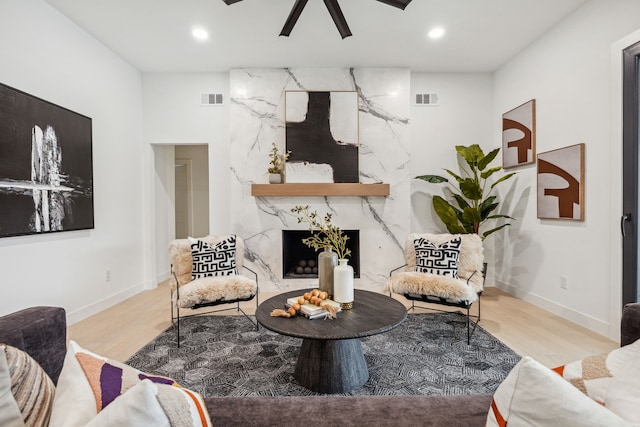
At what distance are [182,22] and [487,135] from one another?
390cm

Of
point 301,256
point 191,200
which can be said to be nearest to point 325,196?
point 301,256

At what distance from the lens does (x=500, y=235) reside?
432 cm

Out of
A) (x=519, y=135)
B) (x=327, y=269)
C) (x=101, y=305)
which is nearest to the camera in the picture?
(x=327, y=269)

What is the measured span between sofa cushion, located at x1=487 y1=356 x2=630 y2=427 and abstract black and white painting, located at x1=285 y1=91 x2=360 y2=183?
3.61 meters

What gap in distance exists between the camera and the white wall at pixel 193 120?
437 centimetres

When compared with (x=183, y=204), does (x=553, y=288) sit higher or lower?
lower

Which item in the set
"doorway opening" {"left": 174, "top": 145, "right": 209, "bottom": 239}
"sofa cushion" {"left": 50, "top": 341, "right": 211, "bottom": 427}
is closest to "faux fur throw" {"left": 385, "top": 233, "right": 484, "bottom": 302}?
"sofa cushion" {"left": 50, "top": 341, "right": 211, "bottom": 427}

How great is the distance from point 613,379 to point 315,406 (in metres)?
0.72

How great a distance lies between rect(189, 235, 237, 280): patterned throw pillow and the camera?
3.04 m

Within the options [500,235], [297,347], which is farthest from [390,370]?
[500,235]

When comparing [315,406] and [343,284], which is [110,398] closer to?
[315,406]

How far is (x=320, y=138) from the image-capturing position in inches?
164

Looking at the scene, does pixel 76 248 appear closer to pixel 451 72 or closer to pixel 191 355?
pixel 191 355

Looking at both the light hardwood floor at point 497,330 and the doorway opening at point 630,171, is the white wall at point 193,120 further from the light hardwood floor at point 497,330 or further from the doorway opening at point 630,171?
the doorway opening at point 630,171
